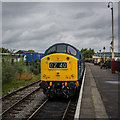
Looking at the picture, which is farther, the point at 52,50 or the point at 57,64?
the point at 52,50

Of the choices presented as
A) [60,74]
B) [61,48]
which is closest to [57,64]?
[60,74]

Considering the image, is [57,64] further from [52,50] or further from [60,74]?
[52,50]

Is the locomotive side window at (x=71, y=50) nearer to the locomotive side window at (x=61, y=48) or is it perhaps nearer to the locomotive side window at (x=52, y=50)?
the locomotive side window at (x=61, y=48)

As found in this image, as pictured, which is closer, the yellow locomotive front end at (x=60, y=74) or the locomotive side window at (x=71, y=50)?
the yellow locomotive front end at (x=60, y=74)

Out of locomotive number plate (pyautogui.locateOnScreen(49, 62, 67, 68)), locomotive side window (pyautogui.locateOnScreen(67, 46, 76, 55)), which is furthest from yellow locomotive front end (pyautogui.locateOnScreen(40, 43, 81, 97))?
locomotive side window (pyautogui.locateOnScreen(67, 46, 76, 55))

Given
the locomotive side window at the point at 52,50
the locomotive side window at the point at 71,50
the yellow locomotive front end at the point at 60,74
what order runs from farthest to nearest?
the locomotive side window at the point at 52,50, the locomotive side window at the point at 71,50, the yellow locomotive front end at the point at 60,74

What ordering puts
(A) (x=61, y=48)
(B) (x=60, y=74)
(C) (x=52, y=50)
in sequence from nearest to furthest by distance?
(B) (x=60, y=74)
(A) (x=61, y=48)
(C) (x=52, y=50)

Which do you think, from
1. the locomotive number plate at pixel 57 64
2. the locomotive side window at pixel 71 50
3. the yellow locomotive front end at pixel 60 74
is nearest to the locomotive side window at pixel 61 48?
the locomotive side window at pixel 71 50

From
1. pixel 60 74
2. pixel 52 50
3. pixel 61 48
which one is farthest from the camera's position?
pixel 52 50

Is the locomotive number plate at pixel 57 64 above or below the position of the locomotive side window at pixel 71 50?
below

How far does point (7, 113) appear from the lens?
732 cm

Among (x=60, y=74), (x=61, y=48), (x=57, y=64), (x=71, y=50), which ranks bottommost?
(x=60, y=74)

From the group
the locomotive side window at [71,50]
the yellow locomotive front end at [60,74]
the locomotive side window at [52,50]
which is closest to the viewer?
the yellow locomotive front end at [60,74]

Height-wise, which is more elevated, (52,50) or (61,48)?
(61,48)
